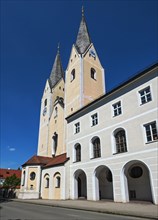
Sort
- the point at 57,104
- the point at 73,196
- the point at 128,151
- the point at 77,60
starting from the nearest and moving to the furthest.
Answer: the point at 128,151
the point at 73,196
the point at 77,60
the point at 57,104

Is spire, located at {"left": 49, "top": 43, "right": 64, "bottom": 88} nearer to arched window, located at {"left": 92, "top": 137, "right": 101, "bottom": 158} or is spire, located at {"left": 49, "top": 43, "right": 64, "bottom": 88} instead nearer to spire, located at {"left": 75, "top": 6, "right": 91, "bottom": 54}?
spire, located at {"left": 75, "top": 6, "right": 91, "bottom": 54}

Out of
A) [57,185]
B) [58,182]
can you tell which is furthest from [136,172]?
[57,185]

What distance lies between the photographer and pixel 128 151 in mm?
16031

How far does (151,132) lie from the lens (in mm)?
14820

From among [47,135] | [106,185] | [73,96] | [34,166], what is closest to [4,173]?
[47,135]

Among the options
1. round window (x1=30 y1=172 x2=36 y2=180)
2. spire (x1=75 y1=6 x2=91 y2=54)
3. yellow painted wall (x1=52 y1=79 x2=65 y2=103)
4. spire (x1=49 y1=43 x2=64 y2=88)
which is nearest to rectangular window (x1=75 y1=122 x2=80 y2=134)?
round window (x1=30 y1=172 x2=36 y2=180)

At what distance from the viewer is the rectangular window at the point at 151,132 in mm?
14523

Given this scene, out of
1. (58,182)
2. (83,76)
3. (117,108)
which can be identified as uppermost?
(83,76)

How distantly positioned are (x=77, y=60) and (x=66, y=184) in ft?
74.2

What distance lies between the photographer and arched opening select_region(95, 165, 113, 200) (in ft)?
62.5

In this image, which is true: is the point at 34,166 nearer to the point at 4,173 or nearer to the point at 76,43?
the point at 76,43

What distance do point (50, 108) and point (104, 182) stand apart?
2505 centimetres

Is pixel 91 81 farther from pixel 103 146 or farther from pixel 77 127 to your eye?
pixel 103 146

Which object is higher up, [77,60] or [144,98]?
[77,60]
